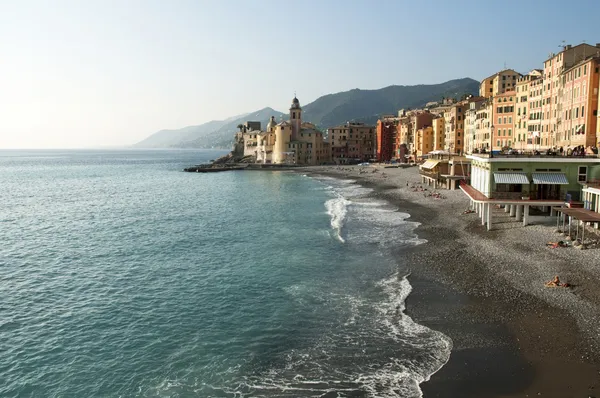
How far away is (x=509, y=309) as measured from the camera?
26.9 metres

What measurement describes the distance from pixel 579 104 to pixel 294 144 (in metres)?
131

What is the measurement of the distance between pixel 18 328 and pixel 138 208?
52.1 m

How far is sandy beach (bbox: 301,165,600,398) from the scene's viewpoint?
19.7m

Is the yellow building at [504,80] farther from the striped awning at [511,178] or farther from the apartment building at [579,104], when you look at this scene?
the striped awning at [511,178]

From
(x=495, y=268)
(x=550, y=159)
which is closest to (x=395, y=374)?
(x=495, y=268)

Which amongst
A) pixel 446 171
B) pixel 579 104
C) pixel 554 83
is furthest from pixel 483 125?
pixel 579 104

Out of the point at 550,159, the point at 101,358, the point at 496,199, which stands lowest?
the point at 101,358

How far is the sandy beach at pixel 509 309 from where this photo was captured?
19688 millimetres

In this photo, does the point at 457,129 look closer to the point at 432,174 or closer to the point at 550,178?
the point at 432,174

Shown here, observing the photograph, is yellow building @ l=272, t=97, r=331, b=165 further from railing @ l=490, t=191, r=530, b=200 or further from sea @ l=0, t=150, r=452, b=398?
railing @ l=490, t=191, r=530, b=200

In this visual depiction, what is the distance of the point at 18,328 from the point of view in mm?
27219

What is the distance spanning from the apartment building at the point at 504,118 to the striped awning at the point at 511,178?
1773 inches

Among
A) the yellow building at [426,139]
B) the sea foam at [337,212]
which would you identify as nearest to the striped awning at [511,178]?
the sea foam at [337,212]

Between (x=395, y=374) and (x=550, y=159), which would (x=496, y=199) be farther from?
(x=395, y=374)
